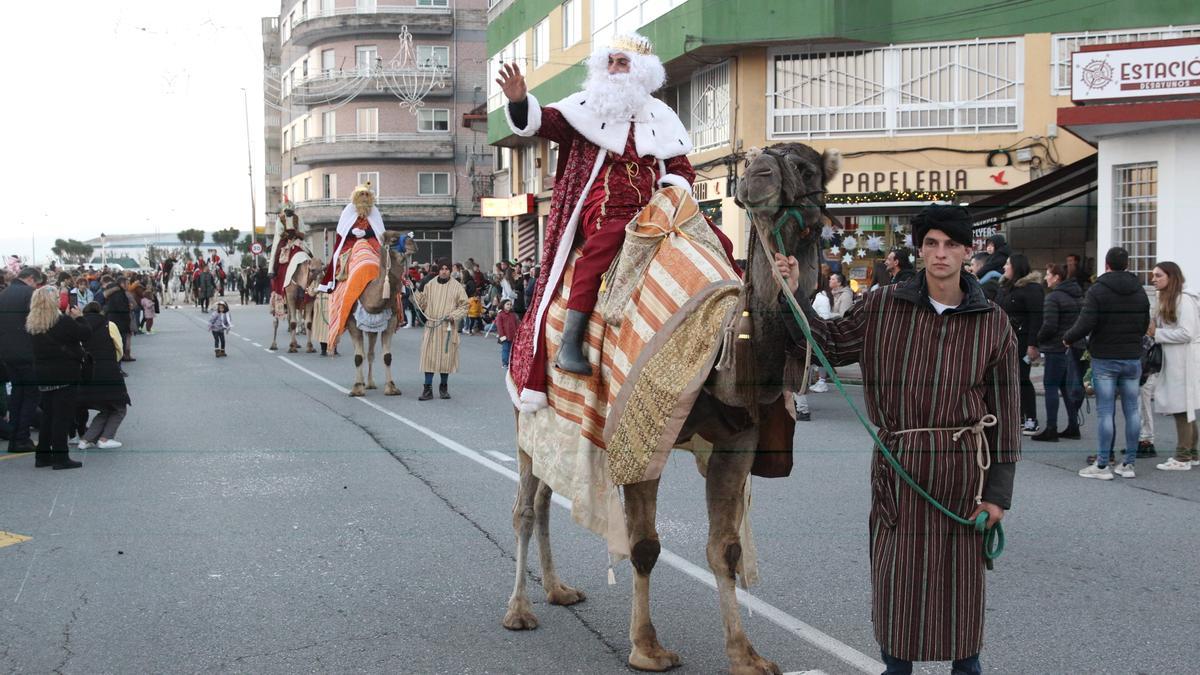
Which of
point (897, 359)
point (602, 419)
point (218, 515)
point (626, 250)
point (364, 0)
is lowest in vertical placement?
point (218, 515)

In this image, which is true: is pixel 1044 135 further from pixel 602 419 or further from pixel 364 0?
pixel 364 0

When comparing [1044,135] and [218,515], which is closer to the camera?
[218,515]

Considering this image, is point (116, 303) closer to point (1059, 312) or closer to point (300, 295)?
point (300, 295)

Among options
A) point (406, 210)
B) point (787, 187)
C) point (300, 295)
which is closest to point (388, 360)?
point (300, 295)

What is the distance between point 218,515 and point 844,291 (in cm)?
1020

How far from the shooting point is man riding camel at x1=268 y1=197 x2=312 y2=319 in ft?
81.0

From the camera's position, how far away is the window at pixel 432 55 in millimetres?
55250

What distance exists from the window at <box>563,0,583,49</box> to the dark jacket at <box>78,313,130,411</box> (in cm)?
2201

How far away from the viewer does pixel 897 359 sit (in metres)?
3.77

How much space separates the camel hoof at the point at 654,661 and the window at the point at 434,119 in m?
54.6

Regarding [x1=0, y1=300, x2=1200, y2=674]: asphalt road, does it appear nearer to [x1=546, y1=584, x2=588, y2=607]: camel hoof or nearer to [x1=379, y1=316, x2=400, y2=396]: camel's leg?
[x1=546, y1=584, x2=588, y2=607]: camel hoof

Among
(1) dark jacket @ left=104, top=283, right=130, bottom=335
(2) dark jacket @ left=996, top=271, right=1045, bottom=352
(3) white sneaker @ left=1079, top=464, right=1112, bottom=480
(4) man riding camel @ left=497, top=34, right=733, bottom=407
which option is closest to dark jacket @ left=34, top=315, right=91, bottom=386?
(4) man riding camel @ left=497, top=34, right=733, bottom=407

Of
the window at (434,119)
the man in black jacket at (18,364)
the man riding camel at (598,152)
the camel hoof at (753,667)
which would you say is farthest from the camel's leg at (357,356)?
the window at (434,119)

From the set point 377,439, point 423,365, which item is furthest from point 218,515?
point 423,365
